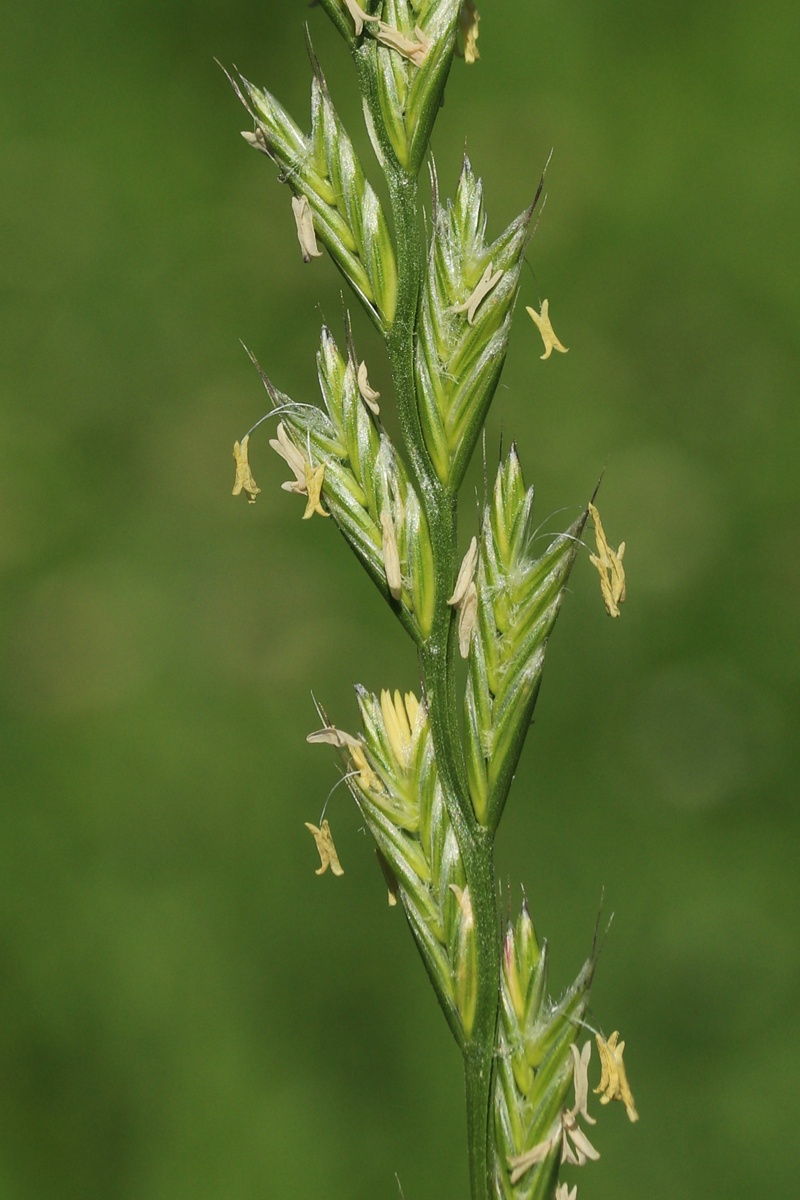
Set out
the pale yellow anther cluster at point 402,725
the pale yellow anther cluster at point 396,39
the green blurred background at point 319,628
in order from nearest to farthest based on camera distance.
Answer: the pale yellow anther cluster at point 396,39, the pale yellow anther cluster at point 402,725, the green blurred background at point 319,628

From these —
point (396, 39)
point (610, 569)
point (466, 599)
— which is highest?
point (396, 39)

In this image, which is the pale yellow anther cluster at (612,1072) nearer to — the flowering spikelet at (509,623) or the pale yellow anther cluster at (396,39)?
the flowering spikelet at (509,623)

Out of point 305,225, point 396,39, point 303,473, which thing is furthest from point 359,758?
point 396,39

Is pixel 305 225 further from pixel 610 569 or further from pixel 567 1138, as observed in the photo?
pixel 567 1138

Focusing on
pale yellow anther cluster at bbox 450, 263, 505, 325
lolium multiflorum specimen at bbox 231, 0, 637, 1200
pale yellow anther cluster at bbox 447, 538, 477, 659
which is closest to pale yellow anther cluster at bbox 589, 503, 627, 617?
lolium multiflorum specimen at bbox 231, 0, 637, 1200

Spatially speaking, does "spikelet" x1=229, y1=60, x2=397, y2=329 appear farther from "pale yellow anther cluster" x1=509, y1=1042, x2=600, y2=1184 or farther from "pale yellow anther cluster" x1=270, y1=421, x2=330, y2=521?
"pale yellow anther cluster" x1=509, y1=1042, x2=600, y2=1184

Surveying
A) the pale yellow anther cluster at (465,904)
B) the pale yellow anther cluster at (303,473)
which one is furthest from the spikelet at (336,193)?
the pale yellow anther cluster at (465,904)

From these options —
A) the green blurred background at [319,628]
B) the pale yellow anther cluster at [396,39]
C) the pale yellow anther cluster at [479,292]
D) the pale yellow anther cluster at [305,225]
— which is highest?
the pale yellow anther cluster at [396,39]
